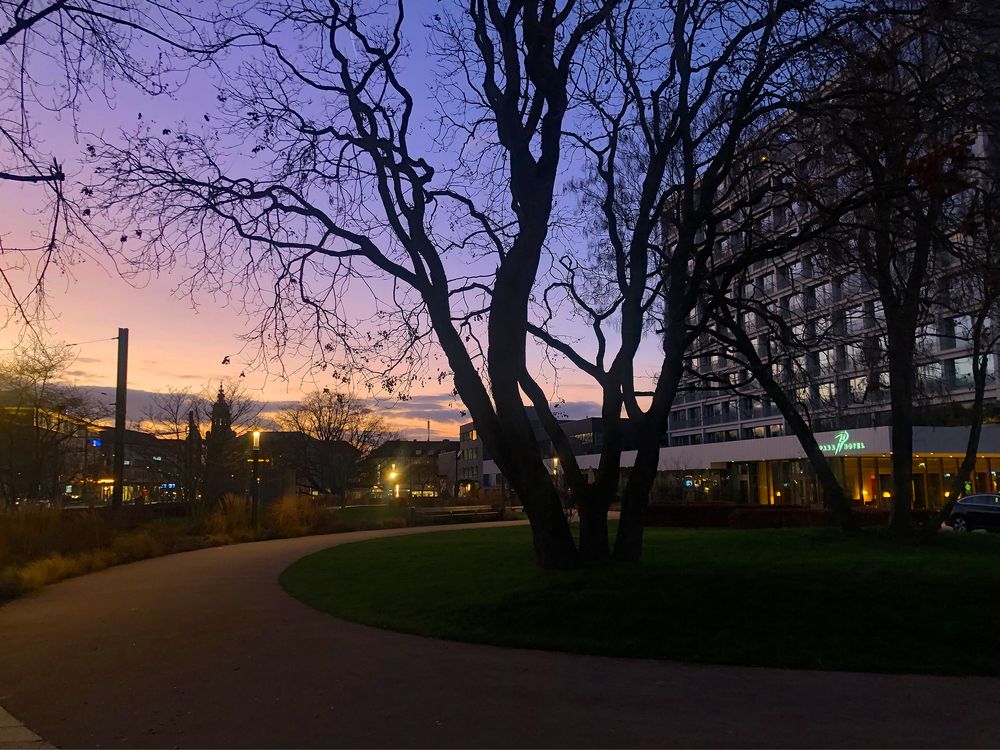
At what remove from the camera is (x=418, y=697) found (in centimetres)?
658

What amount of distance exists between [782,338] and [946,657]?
7.74 metres

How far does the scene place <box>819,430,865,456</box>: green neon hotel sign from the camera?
4041cm

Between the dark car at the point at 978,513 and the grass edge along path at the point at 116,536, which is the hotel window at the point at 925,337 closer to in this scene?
the dark car at the point at 978,513

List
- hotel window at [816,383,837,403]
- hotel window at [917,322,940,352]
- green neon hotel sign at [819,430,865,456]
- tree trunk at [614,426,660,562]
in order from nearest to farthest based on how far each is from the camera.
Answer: tree trunk at [614,426,660,562], hotel window at [917,322,940,352], hotel window at [816,383,837,403], green neon hotel sign at [819,430,865,456]

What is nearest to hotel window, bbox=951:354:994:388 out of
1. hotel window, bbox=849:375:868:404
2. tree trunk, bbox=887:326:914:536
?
hotel window, bbox=849:375:868:404

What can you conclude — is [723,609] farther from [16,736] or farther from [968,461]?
[968,461]

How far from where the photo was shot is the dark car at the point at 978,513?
2911cm

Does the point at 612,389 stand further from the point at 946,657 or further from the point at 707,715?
the point at 707,715

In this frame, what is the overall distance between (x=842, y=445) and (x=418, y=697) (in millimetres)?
38943

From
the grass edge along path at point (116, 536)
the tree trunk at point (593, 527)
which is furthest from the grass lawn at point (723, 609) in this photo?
the grass edge along path at point (116, 536)

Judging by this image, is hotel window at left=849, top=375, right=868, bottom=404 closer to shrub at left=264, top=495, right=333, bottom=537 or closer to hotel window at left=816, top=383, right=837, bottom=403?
hotel window at left=816, top=383, right=837, bottom=403

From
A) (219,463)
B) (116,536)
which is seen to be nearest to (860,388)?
(116,536)

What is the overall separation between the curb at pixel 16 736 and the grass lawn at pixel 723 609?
417cm

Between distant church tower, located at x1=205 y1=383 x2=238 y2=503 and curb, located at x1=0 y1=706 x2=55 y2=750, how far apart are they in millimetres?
27289
